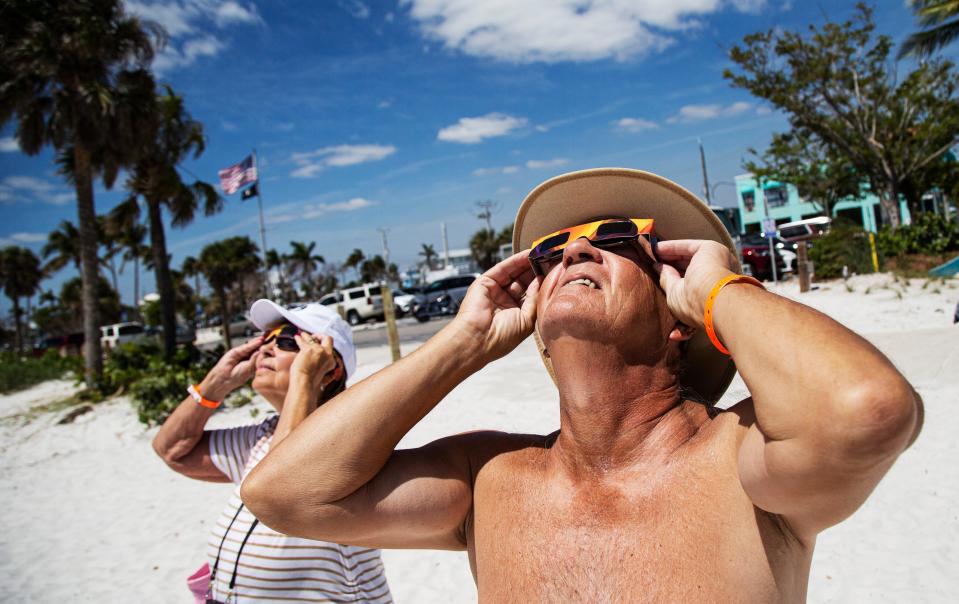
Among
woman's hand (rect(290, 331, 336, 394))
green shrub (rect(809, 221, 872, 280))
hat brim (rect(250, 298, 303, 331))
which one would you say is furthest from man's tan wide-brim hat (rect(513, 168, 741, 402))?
green shrub (rect(809, 221, 872, 280))

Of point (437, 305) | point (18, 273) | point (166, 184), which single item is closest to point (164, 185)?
point (166, 184)

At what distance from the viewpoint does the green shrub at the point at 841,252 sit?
1631 cm

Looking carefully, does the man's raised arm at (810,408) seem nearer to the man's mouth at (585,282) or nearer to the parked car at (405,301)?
the man's mouth at (585,282)

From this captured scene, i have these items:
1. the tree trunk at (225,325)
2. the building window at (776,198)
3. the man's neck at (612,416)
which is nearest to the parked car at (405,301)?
the tree trunk at (225,325)

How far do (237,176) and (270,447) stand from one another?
24679 millimetres

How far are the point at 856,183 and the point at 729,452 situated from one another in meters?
30.6

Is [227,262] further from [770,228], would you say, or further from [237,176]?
[770,228]

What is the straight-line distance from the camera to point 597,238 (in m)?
1.60

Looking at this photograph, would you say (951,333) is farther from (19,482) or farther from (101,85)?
(101,85)

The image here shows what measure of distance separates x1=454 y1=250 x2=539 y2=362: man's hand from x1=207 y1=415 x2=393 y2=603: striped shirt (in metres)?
1.05

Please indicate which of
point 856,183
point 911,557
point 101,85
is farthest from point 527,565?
point 856,183

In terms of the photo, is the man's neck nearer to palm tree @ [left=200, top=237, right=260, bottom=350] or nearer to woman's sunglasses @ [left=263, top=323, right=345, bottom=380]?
woman's sunglasses @ [left=263, top=323, right=345, bottom=380]

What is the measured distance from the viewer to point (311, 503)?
1457 mm

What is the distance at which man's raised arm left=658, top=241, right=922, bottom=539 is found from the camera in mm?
947
